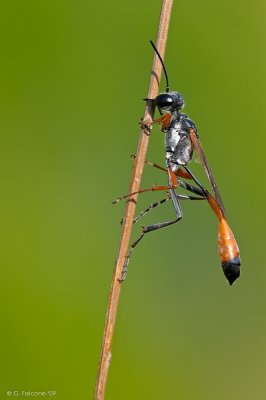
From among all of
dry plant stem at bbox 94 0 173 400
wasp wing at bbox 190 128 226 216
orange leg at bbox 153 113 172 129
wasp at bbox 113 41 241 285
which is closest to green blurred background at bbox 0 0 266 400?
wasp at bbox 113 41 241 285

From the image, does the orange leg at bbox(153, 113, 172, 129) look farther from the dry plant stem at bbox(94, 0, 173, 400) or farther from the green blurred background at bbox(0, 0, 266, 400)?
the green blurred background at bbox(0, 0, 266, 400)

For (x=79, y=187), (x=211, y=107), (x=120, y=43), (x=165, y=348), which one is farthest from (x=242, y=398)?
(x=120, y=43)

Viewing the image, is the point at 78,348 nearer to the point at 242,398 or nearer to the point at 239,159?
→ the point at 242,398

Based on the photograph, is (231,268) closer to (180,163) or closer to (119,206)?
(180,163)

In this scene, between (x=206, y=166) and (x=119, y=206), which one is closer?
(x=206, y=166)

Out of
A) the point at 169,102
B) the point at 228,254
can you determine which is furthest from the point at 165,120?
the point at 228,254
